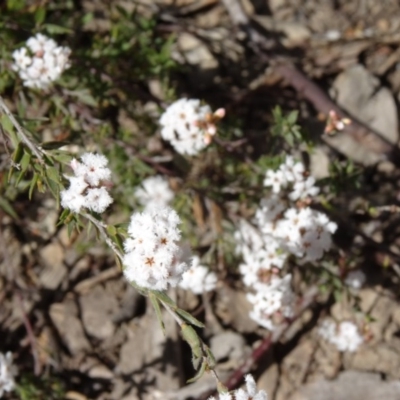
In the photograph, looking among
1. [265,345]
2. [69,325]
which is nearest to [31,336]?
[69,325]

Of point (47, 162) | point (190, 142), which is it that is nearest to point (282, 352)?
point (190, 142)

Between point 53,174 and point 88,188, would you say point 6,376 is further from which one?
point 88,188

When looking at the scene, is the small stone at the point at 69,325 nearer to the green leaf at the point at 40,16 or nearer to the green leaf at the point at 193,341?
the green leaf at the point at 40,16

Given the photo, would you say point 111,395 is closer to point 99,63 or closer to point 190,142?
point 190,142

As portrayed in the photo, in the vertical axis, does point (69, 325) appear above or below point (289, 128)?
below

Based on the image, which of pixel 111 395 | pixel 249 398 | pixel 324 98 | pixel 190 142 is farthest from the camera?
pixel 324 98

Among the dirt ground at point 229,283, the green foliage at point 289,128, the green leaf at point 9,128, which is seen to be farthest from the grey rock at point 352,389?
the green leaf at point 9,128

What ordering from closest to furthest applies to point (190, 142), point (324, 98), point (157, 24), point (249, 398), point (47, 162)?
point (249, 398) < point (47, 162) < point (190, 142) < point (324, 98) < point (157, 24)
